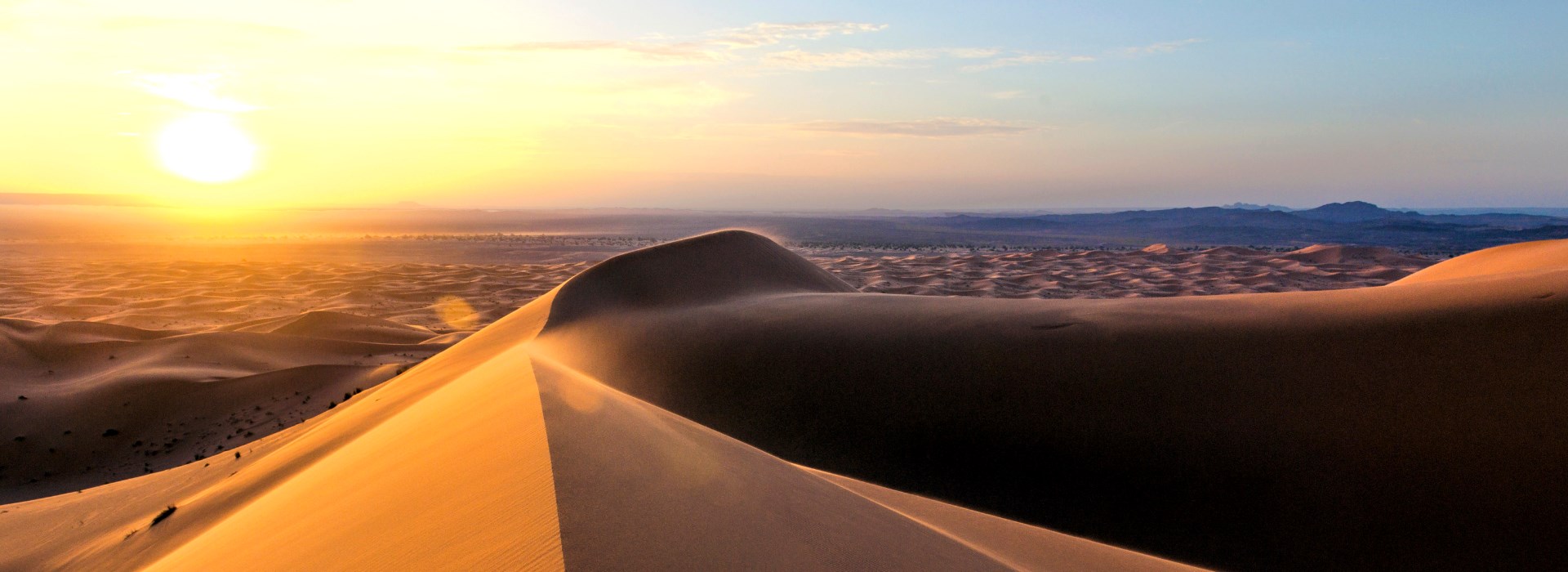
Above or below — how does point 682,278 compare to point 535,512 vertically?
above

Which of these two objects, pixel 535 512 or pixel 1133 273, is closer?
pixel 535 512

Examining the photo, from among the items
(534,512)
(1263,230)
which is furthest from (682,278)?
(1263,230)

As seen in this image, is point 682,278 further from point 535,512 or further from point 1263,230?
point 1263,230

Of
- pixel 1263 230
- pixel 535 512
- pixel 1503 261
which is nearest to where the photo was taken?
pixel 535 512

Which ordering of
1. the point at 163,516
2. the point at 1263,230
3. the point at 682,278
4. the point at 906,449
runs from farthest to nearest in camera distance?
the point at 1263,230
the point at 682,278
the point at 906,449
the point at 163,516

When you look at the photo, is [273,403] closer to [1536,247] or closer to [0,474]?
[0,474]

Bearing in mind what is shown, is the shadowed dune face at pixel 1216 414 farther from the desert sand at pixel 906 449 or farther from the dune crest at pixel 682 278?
the dune crest at pixel 682 278

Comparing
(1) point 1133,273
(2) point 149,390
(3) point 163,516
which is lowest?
(2) point 149,390
